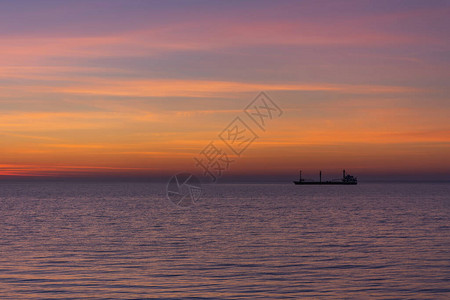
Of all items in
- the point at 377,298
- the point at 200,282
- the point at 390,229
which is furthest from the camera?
the point at 390,229

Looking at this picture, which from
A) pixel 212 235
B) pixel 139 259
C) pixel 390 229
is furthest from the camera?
pixel 390 229

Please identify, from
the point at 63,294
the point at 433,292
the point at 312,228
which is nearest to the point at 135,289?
the point at 63,294

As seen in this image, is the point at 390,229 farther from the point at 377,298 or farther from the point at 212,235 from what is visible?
the point at 377,298

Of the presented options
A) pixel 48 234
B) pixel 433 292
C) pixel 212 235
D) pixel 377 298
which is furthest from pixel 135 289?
pixel 48 234

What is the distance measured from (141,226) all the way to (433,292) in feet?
147

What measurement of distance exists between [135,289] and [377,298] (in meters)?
12.8

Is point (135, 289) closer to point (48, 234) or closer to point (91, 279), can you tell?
point (91, 279)

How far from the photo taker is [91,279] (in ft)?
108

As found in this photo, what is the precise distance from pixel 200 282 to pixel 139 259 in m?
9.75

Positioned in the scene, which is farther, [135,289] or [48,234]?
[48,234]

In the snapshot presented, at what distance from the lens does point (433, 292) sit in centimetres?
2980

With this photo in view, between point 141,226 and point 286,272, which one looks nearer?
point 286,272

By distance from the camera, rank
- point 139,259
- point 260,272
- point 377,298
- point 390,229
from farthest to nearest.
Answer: point 390,229 < point 139,259 < point 260,272 < point 377,298

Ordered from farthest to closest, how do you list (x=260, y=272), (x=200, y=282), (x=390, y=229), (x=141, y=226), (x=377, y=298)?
(x=141, y=226) < (x=390, y=229) < (x=260, y=272) < (x=200, y=282) < (x=377, y=298)
